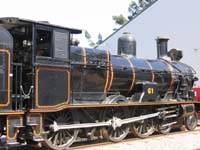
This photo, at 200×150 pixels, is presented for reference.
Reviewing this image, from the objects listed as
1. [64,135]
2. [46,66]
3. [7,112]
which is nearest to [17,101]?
[7,112]

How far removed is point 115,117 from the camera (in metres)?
12.7

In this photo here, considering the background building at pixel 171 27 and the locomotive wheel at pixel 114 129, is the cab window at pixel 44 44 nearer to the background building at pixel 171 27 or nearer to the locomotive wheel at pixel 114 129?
the locomotive wheel at pixel 114 129

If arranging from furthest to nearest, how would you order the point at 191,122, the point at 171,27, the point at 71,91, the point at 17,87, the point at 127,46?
1. the point at 171,27
2. the point at 191,122
3. the point at 127,46
4. the point at 71,91
5. the point at 17,87

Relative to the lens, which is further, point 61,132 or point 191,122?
point 191,122

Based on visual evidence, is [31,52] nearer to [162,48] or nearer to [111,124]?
[111,124]

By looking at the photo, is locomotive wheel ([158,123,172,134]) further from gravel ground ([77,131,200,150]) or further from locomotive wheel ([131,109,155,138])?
gravel ground ([77,131,200,150])

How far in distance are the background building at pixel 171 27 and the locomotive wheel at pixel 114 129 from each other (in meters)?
15.6

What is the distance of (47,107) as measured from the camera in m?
10.3

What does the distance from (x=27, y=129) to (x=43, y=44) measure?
7.37 feet

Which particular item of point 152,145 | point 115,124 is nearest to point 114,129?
point 115,124

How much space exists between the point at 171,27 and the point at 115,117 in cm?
1879

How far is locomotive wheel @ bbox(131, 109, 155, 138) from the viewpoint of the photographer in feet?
44.9

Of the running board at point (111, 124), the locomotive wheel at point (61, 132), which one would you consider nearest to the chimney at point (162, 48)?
the running board at point (111, 124)

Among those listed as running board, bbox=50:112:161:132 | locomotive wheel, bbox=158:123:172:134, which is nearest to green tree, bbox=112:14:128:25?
locomotive wheel, bbox=158:123:172:134
